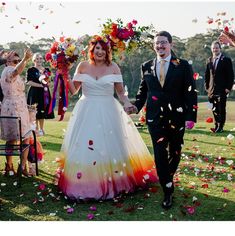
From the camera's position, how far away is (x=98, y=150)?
5.70 meters

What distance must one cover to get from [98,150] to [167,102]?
1.14m

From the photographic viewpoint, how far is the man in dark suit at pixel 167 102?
5.27 metres

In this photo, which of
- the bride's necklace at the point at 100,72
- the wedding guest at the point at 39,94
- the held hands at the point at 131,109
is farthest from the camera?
the wedding guest at the point at 39,94

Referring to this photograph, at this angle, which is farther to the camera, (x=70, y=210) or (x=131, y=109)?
(x=131, y=109)

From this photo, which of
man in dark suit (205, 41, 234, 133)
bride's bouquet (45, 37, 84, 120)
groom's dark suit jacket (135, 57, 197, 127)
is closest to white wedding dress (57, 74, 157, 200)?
bride's bouquet (45, 37, 84, 120)

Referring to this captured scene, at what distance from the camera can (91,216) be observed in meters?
5.02

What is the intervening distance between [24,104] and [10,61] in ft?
2.43

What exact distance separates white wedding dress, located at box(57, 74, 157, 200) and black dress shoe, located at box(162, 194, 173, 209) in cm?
67

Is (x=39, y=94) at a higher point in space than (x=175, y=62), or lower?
lower

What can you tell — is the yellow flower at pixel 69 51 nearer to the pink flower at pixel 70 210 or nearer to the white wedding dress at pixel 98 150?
the white wedding dress at pixel 98 150

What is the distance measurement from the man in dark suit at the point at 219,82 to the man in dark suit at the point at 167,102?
6175mm

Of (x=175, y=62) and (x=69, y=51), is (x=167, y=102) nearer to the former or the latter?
(x=175, y=62)

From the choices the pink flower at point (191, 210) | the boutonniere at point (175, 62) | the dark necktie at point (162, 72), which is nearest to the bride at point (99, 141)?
the dark necktie at point (162, 72)

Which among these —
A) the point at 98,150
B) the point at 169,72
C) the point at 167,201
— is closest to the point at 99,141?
the point at 98,150
